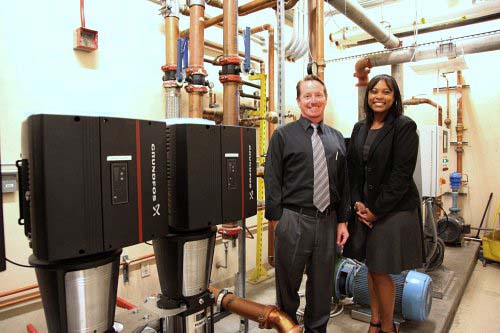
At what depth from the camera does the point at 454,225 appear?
12.3 feet

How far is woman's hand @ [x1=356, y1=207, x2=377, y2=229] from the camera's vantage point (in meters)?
1.65

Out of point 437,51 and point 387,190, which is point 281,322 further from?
point 437,51

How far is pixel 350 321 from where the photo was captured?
2.20 m

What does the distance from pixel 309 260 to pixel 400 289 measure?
0.87m

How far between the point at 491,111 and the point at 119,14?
419cm

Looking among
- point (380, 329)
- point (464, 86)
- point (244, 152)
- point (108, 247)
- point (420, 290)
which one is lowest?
point (380, 329)

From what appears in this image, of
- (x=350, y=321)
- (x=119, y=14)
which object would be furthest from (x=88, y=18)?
(x=350, y=321)

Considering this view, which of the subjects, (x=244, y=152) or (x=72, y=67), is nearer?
(x=244, y=152)

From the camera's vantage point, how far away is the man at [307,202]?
1.51 metres

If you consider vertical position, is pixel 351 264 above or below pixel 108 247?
below

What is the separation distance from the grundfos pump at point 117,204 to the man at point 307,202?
413 mm

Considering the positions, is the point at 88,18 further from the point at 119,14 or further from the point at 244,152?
the point at 244,152

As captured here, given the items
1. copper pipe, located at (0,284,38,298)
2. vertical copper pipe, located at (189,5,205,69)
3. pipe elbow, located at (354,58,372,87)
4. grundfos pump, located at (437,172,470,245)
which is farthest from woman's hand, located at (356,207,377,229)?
grundfos pump, located at (437,172,470,245)

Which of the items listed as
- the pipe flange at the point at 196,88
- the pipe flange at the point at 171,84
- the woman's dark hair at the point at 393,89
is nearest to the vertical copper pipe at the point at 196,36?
the pipe flange at the point at 196,88
